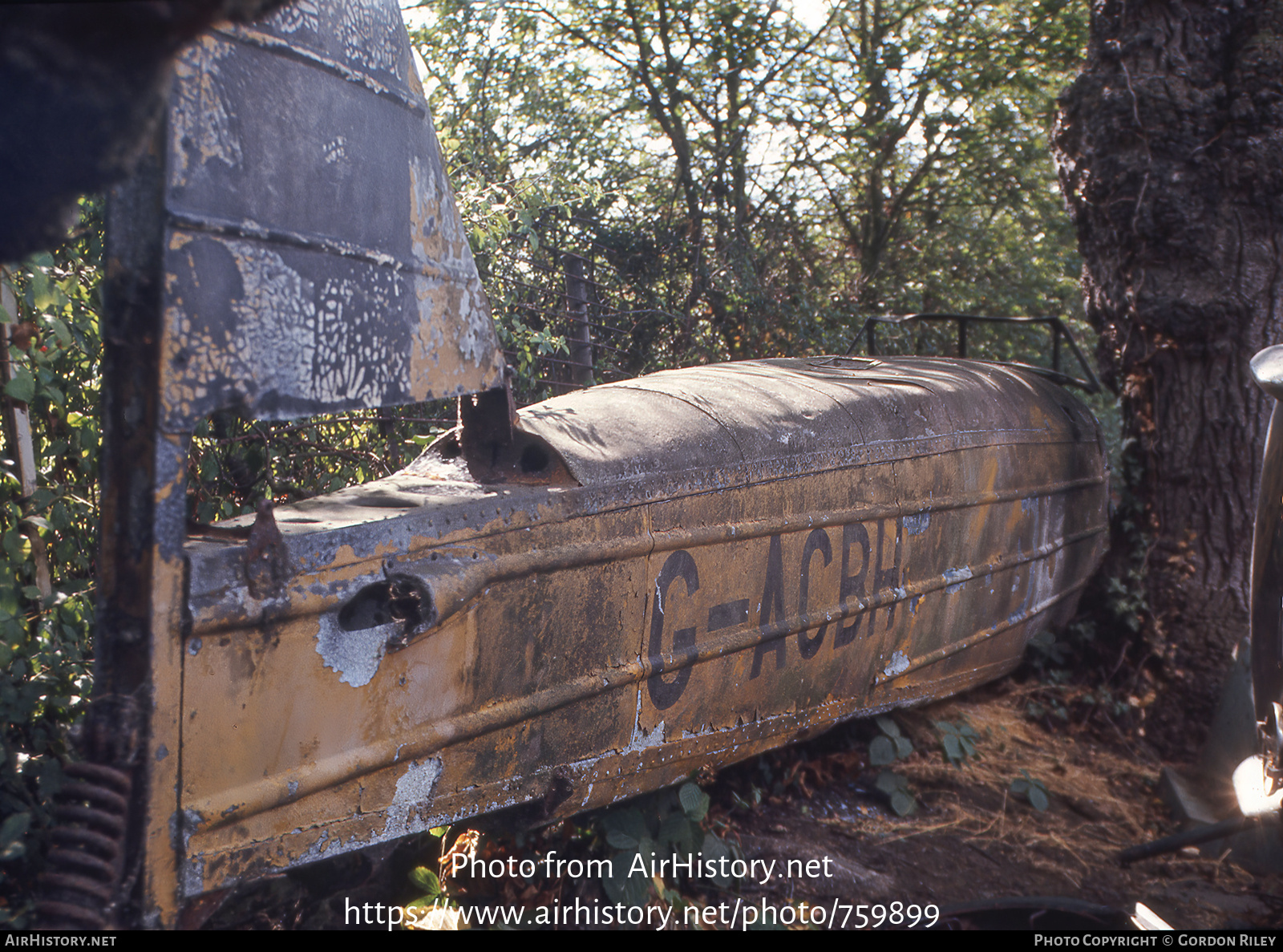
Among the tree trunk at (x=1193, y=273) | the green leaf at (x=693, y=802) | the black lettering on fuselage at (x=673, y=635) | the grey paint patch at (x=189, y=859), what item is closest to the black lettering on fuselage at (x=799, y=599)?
the black lettering on fuselage at (x=673, y=635)

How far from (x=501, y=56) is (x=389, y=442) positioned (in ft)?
21.1

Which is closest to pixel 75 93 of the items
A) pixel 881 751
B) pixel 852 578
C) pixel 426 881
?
pixel 426 881

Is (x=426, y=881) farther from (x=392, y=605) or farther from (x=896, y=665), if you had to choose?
(x=896, y=665)

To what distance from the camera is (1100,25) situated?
4727 mm

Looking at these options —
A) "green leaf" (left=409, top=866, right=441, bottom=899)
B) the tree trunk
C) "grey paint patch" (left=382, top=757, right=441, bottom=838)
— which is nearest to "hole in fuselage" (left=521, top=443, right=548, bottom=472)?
"grey paint patch" (left=382, top=757, right=441, bottom=838)

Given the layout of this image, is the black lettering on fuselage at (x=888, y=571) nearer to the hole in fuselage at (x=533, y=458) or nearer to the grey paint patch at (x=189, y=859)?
the hole in fuselage at (x=533, y=458)

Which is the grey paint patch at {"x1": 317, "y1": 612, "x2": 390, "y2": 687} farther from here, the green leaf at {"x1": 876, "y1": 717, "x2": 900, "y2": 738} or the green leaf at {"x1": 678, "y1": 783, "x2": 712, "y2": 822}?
the green leaf at {"x1": 876, "y1": 717, "x2": 900, "y2": 738}

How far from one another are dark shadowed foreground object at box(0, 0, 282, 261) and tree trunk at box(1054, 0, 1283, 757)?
4723 millimetres

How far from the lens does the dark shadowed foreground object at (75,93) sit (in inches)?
34.8

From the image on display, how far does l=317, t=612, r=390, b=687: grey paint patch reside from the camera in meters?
1.81

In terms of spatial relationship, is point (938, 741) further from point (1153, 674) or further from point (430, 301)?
point (430, 301)

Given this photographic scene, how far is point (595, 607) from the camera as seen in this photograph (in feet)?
7.64

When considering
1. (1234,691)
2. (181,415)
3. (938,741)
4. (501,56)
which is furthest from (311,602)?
(501,56)

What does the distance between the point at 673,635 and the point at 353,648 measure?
1.00 metres
